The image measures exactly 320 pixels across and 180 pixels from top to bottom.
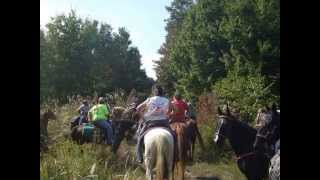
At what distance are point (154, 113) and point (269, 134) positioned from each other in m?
1.57

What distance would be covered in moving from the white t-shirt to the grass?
496 millimetres

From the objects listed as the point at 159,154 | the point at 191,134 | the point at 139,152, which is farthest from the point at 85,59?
the point at 191,134

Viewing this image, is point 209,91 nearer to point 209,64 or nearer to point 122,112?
point 209,64

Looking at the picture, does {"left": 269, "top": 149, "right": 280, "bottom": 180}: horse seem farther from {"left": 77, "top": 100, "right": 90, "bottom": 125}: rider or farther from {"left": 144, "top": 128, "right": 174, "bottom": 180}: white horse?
{"left": 77, "top": 100, "right": 90, "bottom": 125}: rider

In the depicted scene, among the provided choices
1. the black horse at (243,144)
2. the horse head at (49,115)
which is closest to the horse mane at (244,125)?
the black horse at (243,144)

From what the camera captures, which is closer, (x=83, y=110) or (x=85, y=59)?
(x=83, y=110)

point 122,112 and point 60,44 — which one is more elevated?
point 60,44

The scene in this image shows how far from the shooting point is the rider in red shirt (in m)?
7.72

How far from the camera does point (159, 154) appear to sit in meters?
7.60

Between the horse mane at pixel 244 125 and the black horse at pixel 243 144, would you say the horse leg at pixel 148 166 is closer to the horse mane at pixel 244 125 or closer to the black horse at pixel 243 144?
the black horse at pixel 243 144

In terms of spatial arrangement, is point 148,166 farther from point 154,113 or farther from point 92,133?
point 92,133
